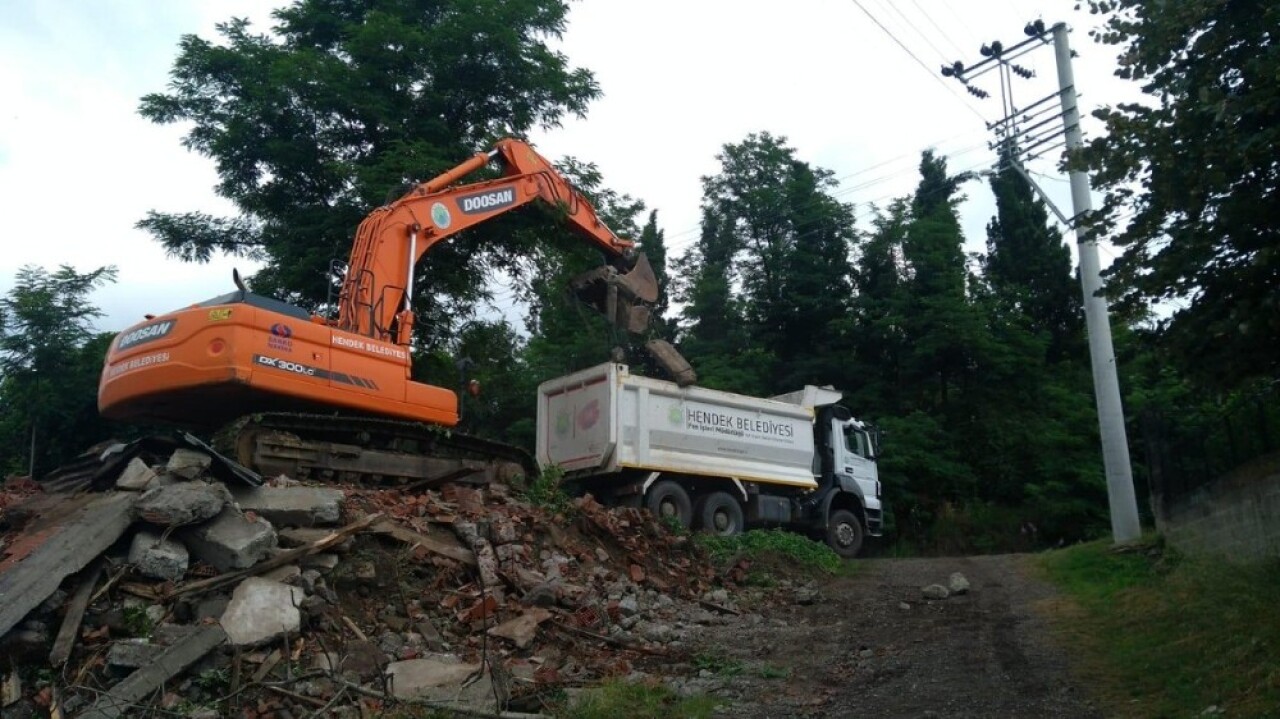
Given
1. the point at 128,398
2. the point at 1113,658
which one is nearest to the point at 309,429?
the point at 128,398

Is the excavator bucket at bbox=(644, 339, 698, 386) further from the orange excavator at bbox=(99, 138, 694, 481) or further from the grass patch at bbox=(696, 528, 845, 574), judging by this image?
the orange excavator at bbox=(99, 138, 694, 481)

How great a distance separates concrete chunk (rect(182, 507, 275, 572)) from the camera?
26.2 ft

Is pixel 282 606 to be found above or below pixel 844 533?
below

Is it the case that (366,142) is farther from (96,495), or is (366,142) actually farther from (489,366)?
(96,495)

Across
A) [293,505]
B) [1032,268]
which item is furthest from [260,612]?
[1032,268]

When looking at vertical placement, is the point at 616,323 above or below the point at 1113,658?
above

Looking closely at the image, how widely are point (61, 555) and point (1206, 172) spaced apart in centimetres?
897

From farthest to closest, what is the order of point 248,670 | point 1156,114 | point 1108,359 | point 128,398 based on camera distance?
1. point 1108,359
2. point 128,398
3. point 1156,114
4. point 248,670

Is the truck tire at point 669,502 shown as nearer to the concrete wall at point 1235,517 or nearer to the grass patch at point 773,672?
the concrete wall at point 1235,517

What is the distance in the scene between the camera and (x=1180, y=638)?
8.40 metres

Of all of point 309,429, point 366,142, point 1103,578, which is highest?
point 366,142

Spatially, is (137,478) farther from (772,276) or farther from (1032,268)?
(1032,268)

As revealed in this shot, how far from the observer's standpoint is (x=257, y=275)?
20.4 meters

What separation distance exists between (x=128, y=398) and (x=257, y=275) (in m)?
9.77
